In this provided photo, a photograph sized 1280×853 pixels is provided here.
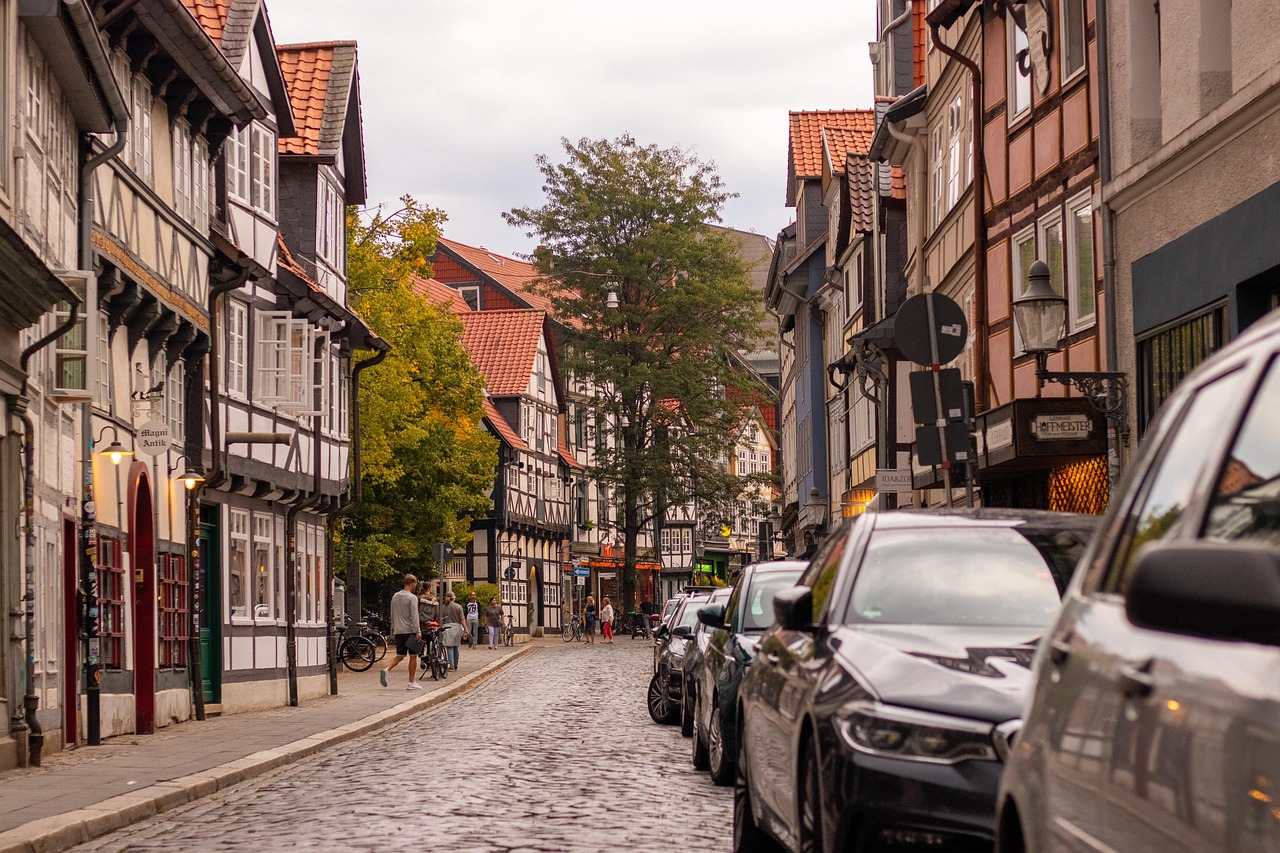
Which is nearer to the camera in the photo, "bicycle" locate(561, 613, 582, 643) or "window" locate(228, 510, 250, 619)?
"window" locate(228, 510, 250, 619)

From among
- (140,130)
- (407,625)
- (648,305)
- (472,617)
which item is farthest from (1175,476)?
(648,305)

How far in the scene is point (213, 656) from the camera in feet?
86.2

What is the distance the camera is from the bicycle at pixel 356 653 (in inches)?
1618

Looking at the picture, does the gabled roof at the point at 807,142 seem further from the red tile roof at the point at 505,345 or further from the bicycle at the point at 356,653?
the red tile roof at the point at 505,345

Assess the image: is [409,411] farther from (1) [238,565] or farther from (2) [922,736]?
(2) [922,736]

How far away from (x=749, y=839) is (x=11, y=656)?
9350 mm

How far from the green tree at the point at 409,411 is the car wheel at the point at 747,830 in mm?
34224

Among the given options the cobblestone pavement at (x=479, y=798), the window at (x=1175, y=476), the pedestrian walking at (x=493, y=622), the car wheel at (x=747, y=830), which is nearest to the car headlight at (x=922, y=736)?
the window at (x=1175, y=476)

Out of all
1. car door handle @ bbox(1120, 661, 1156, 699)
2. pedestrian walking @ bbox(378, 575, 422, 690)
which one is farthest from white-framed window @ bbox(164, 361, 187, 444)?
car door handle @ bbox(1120, 661, 1156, 699)

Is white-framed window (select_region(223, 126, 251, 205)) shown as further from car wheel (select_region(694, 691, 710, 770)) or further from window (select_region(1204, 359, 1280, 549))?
window (select_region(1204, 359, 1280, 549))

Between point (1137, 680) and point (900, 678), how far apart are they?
8.95 feet

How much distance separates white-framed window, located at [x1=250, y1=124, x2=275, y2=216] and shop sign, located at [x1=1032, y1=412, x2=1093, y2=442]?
14034mm

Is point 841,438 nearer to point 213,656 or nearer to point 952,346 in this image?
point 213,656

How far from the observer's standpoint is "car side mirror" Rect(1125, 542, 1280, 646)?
93.5 inches
